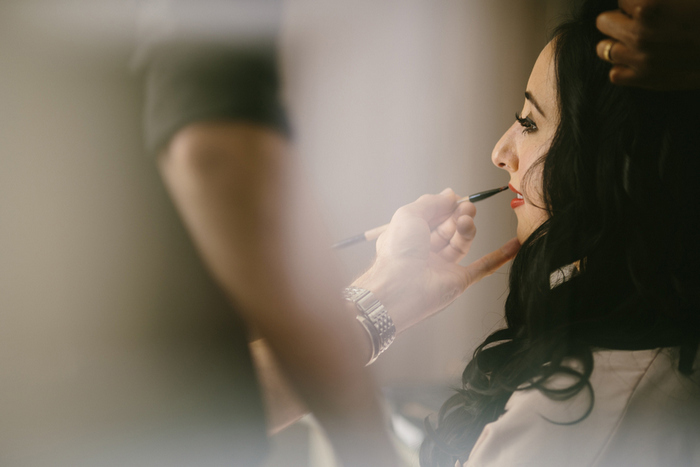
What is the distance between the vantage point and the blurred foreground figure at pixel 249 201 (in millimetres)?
347

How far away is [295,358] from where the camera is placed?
418mm

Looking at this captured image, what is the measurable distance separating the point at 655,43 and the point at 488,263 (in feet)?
1.22

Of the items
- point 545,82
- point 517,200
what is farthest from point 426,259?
point 545,82

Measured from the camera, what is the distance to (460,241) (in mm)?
629

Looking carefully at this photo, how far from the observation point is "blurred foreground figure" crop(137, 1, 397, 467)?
35 cm

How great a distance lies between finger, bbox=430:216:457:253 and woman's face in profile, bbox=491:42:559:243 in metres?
0.10

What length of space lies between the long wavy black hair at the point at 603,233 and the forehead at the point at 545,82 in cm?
1

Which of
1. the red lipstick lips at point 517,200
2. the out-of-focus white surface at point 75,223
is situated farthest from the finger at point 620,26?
the out-of-focus white surface at point 75,223

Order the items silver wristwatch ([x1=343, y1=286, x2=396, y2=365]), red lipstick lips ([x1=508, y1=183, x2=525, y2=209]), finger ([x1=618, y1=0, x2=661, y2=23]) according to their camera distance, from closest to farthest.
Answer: finger ([x1=618, y1=0, x2=661, y2=23])
silver wristwatch ([x1=343, y1=286, x2=396, y2=365])
red lipstick lips ([x1=508, y1=183, x2=525, y2=209])

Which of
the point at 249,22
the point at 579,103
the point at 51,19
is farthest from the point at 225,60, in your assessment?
the point at 579,103

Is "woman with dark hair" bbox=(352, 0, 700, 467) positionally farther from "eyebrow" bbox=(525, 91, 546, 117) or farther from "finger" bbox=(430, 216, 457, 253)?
"finger" bbox=(430, 216, 457, 253)

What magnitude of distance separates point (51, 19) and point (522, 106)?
61cm

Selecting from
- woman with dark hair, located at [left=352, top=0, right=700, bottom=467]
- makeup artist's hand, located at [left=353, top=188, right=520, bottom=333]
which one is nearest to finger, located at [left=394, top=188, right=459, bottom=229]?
makeup artist's hand, located at [left=353, top=188, right=520, bottom=333]

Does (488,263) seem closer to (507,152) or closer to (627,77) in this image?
(507,152)
